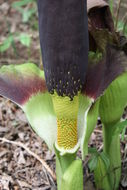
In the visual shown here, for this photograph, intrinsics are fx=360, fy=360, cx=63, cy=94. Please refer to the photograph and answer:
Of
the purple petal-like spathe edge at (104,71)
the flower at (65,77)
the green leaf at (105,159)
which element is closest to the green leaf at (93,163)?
the green leaf at (105,159)

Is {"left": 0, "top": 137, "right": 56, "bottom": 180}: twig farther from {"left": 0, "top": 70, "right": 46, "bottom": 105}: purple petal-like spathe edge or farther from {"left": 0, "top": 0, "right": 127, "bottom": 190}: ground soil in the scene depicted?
{"left": 0, "top": 70, "right": 46, "bottom": 105}: purple petal-like spathe edge

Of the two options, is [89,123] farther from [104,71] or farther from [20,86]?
[20,86]

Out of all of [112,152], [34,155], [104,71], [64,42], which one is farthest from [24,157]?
[64,42]

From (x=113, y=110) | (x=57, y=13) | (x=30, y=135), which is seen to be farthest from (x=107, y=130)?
(x=30, y=135)

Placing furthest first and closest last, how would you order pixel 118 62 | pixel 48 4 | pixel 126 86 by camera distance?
pixel 126 86, pixel 118 62, pixel 48 4

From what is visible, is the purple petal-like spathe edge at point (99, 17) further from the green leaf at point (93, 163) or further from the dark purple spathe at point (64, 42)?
the green leaf at point (93, 163)

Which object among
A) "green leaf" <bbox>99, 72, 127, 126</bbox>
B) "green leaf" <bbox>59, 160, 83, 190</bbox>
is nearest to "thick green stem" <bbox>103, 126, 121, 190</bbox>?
"green leaf" <bbox>99, 72, 127, 126</bbox>

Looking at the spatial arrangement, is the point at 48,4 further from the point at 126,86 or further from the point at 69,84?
the point at 126,86
